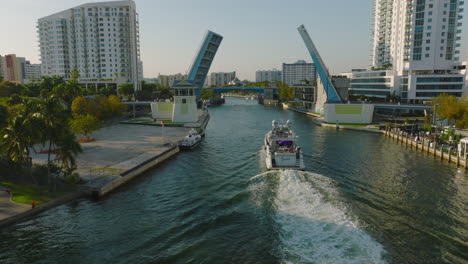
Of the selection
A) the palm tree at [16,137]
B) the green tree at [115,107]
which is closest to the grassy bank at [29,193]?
the palm tree at [16,137]

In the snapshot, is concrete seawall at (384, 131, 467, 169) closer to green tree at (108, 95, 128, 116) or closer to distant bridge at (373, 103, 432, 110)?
distant bridge at (373, 103, 432, 110)

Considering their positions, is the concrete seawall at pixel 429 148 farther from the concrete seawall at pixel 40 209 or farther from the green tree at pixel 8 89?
the green tree at pixel 8 89

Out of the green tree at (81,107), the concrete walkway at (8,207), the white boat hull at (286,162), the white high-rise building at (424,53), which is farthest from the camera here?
the white high-rise building at (424,53)

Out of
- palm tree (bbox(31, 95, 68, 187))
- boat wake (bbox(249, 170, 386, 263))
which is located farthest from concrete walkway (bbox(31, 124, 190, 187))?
boat wake (bbox(249, 170, 386, 263))

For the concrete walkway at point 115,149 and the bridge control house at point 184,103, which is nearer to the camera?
the concrete walkway at point 115,149

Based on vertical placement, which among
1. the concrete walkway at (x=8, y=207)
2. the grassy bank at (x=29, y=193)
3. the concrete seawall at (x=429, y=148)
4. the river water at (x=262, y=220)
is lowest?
the river water at (x=262, y=220)

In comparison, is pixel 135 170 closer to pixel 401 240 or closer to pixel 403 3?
pixel 401 240

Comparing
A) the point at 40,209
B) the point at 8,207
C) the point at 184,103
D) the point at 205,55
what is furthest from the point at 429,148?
the point at 205,55
